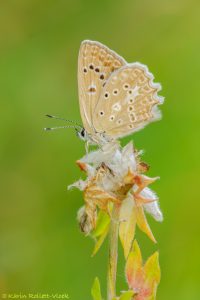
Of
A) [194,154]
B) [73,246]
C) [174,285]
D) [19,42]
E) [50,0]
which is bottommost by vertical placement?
[174,285]

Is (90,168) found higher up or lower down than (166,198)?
lower down

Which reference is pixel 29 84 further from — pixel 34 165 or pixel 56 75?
pixel 34 165

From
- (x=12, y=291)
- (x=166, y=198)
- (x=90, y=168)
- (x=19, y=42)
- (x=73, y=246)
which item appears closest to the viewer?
(x=90, y=168)

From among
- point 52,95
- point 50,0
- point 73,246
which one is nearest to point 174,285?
point 73,246

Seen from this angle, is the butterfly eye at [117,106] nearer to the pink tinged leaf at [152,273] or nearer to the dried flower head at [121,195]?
the dried flower head at [121,195]

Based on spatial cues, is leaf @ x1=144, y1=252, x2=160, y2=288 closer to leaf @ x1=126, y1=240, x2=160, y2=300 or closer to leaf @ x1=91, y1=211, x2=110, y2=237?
leaf @ x1=126, y1=240, x2=160, y2=300

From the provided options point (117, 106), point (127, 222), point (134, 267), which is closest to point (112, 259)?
point (134, 267)
